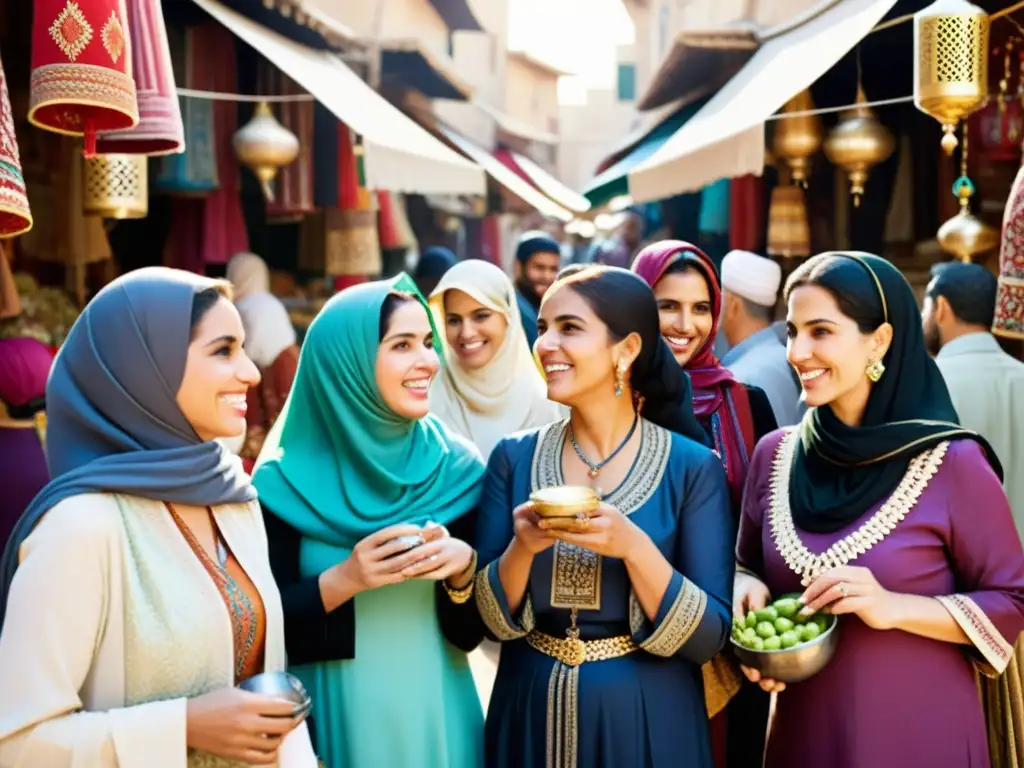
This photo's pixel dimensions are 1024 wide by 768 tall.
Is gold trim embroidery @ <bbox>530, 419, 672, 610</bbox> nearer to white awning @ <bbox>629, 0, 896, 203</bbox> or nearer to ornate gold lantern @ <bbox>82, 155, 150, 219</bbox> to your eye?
ornate gold lantern @ <bbox>82, 155, 150, 219</bbox>

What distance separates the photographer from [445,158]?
8430mm

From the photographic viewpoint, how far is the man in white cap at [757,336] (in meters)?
5.36

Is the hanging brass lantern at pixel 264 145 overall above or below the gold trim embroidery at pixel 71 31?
above

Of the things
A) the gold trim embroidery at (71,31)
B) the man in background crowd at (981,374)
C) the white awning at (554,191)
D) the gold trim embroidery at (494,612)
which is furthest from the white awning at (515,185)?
the gold trim embroidery at (494,612)

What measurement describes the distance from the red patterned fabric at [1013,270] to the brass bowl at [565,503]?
174 centimetres

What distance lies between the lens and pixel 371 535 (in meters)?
3.08

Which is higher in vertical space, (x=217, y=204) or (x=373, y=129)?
(x=373, y=129)

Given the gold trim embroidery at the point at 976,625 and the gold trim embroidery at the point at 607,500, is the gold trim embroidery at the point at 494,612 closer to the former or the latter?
the gold trim embroidery at the point at 607,500

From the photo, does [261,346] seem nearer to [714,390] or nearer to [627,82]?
[714,390]

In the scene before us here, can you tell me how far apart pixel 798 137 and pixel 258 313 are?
11.0 ft

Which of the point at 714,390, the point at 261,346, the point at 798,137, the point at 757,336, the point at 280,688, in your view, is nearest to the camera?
the point at 280,688

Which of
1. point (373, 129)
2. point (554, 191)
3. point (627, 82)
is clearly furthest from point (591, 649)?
point (627, 82)

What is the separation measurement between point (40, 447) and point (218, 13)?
10.4 ft

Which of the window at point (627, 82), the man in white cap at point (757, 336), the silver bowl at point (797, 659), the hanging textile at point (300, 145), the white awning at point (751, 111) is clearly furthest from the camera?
the window at point (627, 82)
